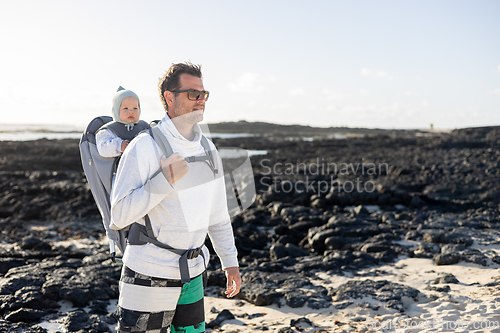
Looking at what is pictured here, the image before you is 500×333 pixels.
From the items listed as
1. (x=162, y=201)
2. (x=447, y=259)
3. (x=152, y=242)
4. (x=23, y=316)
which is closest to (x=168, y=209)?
(x=162, y=201)

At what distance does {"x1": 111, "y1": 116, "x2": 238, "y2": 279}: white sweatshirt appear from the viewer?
1715 mm

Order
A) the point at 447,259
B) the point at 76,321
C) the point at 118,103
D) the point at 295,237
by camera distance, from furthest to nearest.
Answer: the point at 295,237 → the point at 447,259 → the point at 76,321 → the point at 118,103

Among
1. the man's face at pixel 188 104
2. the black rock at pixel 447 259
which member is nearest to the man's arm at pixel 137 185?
the man's face at pixel 188 104

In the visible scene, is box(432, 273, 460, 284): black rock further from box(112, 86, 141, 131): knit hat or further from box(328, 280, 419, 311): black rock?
box(112, 86, 141, 131): knit hat

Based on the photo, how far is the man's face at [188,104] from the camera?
74.8 inches

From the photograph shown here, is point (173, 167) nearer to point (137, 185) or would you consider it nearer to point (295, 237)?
point (137, 185)

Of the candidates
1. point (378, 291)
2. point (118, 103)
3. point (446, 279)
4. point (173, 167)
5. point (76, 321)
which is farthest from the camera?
point (446, 279)

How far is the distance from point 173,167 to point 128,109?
3.85ft

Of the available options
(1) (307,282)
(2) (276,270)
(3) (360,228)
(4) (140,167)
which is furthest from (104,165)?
(3) (360,228)

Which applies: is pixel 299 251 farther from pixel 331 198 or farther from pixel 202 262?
pixel 202 262

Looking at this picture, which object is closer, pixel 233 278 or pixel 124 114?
pixel 233 278

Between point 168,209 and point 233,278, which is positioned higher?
point 168,209

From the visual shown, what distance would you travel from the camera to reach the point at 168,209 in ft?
6.04

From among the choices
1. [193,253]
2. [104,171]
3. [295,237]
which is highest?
[104,171]
